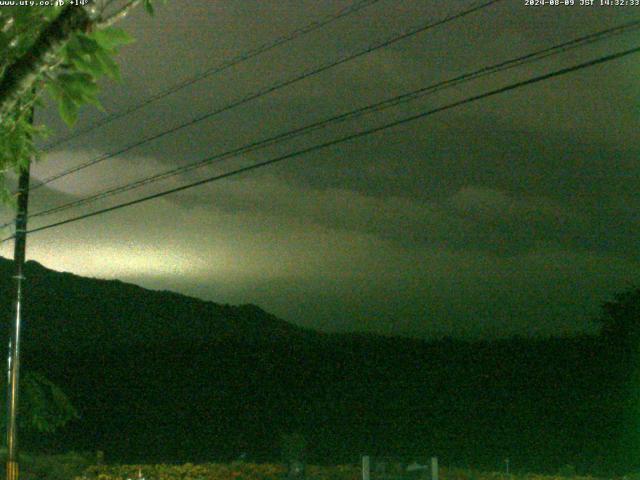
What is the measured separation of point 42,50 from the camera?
385cm

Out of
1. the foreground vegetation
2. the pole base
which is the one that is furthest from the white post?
the pole base

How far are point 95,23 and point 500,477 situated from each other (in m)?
15.0

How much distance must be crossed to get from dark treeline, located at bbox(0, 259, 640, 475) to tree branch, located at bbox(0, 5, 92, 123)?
19.7m

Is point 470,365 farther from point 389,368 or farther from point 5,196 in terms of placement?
point 5,196

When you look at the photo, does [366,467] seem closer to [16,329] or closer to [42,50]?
[16,329]

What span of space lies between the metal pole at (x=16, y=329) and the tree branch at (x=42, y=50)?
50.7 ft

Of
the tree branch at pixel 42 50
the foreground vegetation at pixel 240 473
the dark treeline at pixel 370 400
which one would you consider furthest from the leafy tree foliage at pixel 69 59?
the dark treeline at pixel 370 400

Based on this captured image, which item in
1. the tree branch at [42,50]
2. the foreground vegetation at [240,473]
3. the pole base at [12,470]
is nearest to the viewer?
the tree branch at [42,50]

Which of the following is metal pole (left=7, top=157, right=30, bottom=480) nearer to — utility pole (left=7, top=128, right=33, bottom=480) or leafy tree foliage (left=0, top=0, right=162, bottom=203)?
utility pole (left=7, top=128, right=33, bottom=480)

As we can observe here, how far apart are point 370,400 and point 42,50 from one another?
79.9ft

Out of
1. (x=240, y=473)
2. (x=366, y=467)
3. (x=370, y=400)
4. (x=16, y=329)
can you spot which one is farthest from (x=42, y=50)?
(x=370, y=400)

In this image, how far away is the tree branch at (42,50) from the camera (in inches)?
150

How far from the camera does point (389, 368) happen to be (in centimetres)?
2939

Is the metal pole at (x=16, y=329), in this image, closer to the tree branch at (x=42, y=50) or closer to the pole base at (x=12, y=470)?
the pole base at (x=12, y=470)
